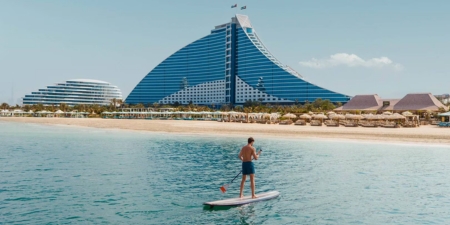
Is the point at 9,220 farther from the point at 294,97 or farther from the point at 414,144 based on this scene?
the point at 294,97

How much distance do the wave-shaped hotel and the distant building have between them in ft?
94.4

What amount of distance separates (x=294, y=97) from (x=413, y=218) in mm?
117888

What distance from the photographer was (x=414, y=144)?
30344mm

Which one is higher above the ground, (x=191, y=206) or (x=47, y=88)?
(x=47, y=88)

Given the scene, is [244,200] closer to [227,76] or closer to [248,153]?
[248,153]

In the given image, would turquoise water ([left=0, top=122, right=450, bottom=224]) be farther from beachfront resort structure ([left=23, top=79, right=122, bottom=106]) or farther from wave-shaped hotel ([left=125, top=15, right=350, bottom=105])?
beachfront resort structure ([left=23, top=79, right=122, bottom=106])

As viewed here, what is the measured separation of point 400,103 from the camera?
76750mm

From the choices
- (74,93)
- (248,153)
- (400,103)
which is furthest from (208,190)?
(74,93)

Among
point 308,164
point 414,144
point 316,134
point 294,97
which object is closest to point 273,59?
point 294,97

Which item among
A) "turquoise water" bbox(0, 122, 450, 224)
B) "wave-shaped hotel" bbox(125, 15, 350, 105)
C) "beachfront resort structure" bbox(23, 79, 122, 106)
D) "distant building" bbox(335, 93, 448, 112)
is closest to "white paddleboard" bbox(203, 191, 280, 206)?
"turquoise water" bbox(0, 122, 450, 224)

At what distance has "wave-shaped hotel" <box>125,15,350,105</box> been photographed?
424 feet

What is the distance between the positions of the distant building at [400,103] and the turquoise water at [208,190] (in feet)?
182

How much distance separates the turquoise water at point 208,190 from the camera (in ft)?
31.8

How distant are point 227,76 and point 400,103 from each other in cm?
7598
